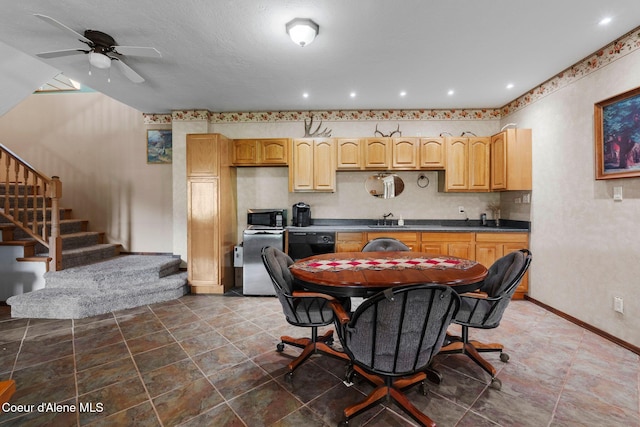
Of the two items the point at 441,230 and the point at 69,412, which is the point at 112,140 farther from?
the point at 441,230

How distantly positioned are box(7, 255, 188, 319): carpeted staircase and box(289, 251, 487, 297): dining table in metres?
2.56

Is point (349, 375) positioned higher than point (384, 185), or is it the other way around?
point (384, 185)

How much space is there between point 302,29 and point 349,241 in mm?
2656

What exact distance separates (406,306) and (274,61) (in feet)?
9.39

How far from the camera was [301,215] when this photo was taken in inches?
175

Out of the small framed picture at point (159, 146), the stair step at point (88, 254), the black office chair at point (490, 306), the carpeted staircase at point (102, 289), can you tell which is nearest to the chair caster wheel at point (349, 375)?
the black office chair at point (490, 306)

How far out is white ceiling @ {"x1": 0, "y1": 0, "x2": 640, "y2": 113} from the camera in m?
2.22

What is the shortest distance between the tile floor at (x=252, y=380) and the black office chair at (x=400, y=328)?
394mm

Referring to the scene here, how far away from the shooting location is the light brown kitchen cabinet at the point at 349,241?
13.3 ft

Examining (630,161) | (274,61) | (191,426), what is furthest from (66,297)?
(630,161)

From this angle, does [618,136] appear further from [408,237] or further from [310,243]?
[310,243]

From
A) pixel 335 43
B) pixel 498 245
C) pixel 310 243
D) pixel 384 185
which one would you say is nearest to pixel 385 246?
pixel 310 243

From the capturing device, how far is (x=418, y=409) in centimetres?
175

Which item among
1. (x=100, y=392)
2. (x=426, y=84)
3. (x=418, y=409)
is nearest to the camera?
(x=418, y=409)
